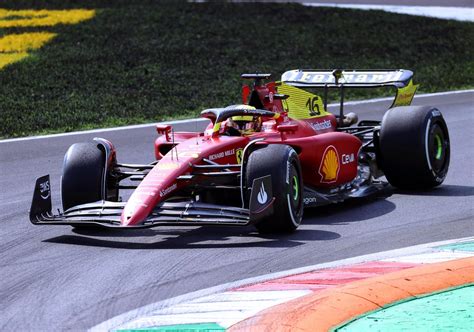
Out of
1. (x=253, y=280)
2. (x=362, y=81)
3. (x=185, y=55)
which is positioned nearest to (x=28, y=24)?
(x=185, y=55)

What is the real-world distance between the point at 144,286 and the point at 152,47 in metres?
14.7

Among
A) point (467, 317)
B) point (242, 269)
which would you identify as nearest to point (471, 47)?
point (242, 269)

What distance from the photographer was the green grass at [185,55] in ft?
53.2

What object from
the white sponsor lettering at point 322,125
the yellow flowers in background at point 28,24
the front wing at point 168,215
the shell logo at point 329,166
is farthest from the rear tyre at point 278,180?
the yellow flowers in background at point 28,24

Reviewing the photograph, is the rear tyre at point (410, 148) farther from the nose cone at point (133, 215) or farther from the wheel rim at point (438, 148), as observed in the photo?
the nose cone at point (133, 215)

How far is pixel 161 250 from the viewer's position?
7887 millimetres

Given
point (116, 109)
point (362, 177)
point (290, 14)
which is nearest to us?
point (362, 177)

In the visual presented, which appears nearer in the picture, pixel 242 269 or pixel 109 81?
pixel 242 269

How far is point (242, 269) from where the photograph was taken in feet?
23.8

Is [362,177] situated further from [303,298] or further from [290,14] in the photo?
[290,14]

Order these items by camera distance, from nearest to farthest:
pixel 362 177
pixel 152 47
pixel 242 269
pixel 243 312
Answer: pixel 243 312
pixel 242 269
pixel 362 177
pixel 152 47

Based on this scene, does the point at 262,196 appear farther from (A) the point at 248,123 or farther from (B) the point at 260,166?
(A) the point at 248,123

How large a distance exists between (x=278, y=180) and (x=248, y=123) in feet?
4.55

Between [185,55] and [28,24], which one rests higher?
[28,24]
